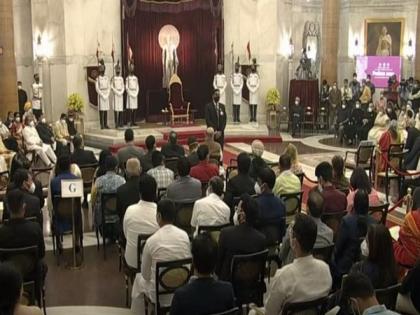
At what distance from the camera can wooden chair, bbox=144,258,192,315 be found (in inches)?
218

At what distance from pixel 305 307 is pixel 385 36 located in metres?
23.5

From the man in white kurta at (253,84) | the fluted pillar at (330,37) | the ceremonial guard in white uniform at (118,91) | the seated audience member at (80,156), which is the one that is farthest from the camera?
the fluted pillar at (330,37)

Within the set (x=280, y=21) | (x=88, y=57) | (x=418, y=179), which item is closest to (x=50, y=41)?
(x=88, y=57)

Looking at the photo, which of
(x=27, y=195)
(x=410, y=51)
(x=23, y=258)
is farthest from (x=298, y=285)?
(x=410, y=51)

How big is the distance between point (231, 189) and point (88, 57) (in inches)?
494

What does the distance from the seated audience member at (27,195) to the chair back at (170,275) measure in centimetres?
213

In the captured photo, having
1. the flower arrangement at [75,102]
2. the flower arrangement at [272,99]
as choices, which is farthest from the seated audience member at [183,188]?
the flower arrangement at [272,99]

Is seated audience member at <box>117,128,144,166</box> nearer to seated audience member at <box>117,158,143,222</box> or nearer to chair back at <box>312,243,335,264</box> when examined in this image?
seated audience member at <box>117,158,143,222</box>

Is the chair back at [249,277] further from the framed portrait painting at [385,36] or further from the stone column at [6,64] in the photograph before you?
the framed portrait painting at [385,36]

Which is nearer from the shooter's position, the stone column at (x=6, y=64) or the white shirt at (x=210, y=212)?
the white shirt at (x=210, y=212)

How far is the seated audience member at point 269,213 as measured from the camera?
23.0 feet

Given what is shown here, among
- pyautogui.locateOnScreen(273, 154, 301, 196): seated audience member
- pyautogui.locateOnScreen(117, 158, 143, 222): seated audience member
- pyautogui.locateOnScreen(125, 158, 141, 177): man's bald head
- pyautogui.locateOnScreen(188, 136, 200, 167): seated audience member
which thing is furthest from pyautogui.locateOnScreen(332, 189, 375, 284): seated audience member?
pyautogui.locateOnScreen(188, 136, 200, 167): seated audience member

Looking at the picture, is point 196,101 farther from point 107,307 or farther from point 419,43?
point 107,307

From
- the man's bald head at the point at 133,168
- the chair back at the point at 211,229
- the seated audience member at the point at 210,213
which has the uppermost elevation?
the man's bald head at the point at 133,168
